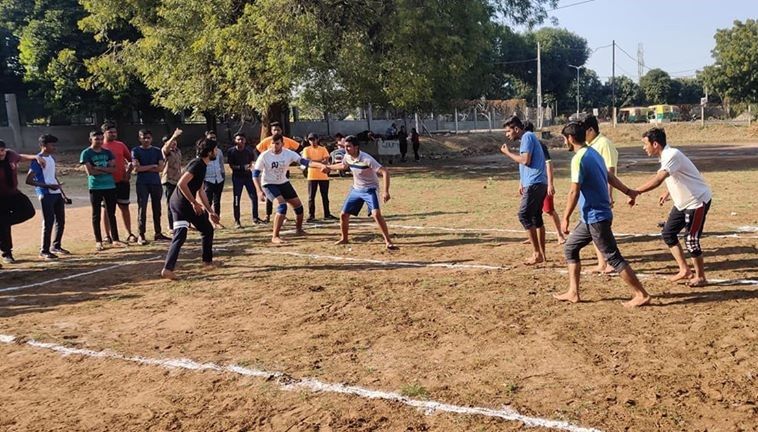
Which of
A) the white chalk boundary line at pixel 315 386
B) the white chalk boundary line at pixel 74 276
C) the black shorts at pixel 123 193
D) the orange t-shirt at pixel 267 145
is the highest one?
the orange t-shirt at pixel 267 145

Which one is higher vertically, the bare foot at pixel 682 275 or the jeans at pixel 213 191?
the jeans at pixel 213 191

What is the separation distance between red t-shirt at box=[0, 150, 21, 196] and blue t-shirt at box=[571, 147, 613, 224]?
7.58 m

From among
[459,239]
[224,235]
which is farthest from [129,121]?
[459,239]

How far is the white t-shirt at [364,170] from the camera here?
9422 mm

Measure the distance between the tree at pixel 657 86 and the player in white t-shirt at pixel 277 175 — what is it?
282ft

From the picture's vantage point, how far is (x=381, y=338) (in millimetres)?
5625

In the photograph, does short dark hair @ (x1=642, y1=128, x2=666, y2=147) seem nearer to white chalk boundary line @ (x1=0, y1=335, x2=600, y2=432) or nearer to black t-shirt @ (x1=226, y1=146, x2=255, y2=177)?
white chalk boundary line @ (x1=0, y1=335, x2=600, y2=432)

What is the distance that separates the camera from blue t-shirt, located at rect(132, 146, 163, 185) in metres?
10.5

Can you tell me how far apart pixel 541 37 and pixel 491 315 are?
3209 inches

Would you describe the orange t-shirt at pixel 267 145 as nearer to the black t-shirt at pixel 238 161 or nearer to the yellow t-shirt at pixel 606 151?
the black t-shirt at pixel 238 161

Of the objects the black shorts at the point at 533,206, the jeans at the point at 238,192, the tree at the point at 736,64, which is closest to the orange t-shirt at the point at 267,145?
the jeans at the point at 238,192

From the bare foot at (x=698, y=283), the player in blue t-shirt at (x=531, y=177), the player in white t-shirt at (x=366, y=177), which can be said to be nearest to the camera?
the bare foot at (x=698, y=283)

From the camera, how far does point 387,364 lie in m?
5.00

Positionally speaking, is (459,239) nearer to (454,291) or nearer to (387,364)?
(454,291)
